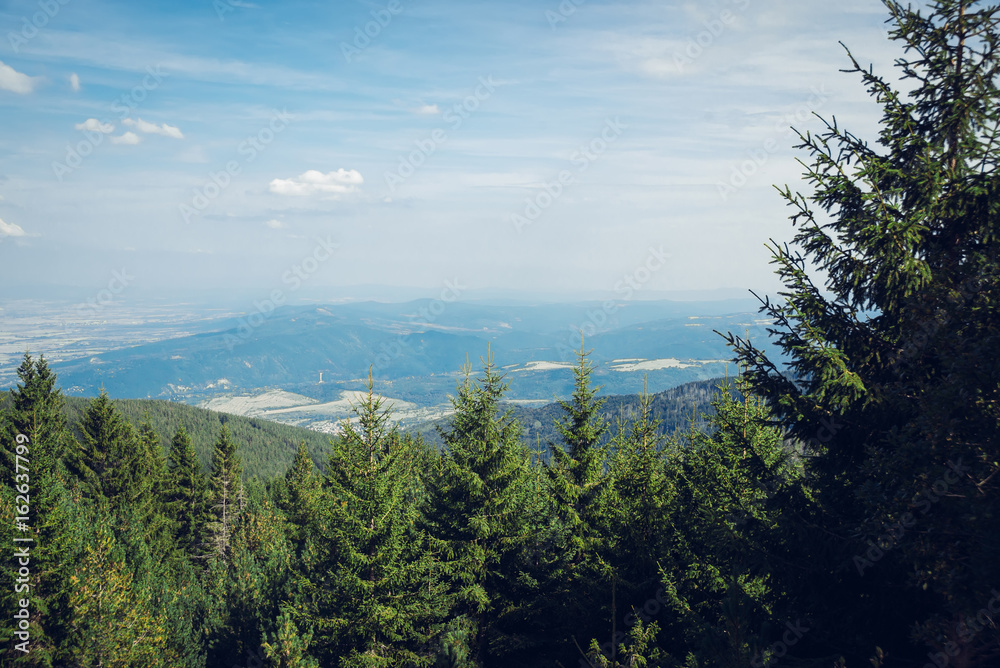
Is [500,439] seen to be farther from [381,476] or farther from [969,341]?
[969,341]

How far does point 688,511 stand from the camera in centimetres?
1709

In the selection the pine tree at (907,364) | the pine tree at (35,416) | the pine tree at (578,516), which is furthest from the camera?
the pine tree at (35,416)

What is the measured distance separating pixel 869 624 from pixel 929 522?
2.27m

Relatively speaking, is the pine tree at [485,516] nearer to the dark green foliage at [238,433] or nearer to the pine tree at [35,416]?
the pine tree at [35,416]

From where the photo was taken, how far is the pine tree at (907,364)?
615 centimetres

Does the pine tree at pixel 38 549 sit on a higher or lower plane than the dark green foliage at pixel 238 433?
higher

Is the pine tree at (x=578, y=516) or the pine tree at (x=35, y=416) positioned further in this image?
the pine tree at (x=35, y=416)

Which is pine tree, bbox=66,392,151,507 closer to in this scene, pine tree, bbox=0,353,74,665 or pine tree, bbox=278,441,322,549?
pine tree, bbox=278,441,322,549

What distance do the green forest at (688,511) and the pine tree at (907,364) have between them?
4 cm

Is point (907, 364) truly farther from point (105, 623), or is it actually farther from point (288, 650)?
point (105, 623)

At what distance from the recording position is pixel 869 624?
7668 mm

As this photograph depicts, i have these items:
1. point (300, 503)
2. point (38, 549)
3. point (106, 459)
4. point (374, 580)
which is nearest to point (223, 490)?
point (300, 503)

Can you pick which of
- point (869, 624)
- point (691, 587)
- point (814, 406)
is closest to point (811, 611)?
point (869, 624)

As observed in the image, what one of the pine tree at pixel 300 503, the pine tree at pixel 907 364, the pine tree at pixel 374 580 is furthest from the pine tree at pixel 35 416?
the pine tree at pixel 907 364
